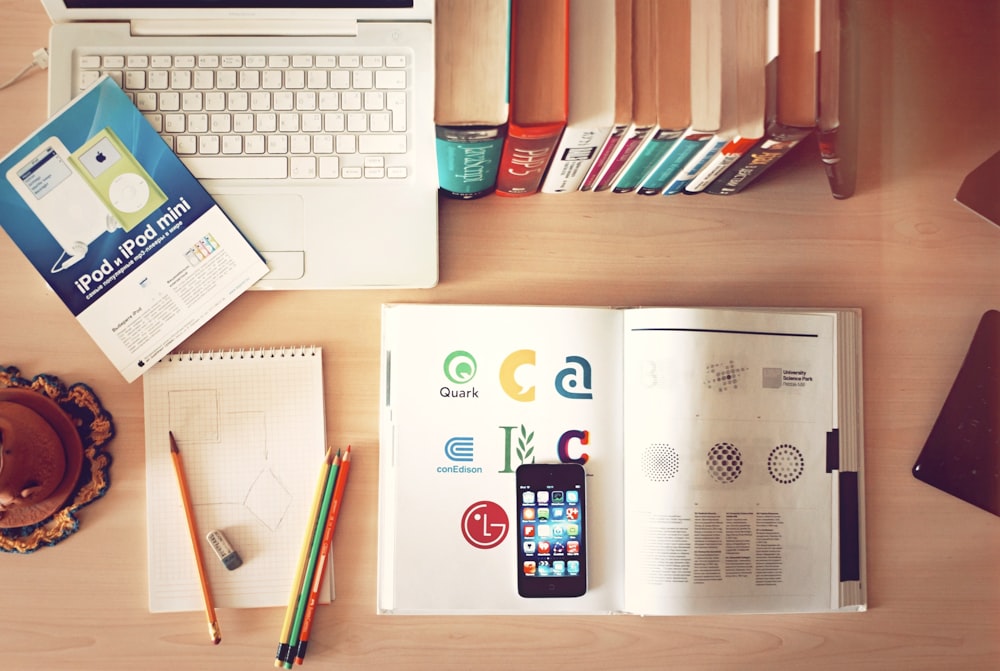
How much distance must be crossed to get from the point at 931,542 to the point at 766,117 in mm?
477

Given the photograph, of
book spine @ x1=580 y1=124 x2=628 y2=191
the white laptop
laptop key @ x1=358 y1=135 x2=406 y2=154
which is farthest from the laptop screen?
book spine @ x1=580 y1=124 x2=628 y2=191

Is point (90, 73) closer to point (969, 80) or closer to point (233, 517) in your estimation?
point (233, 517)

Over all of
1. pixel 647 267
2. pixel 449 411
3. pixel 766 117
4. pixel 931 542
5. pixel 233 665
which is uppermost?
pixel 766 117

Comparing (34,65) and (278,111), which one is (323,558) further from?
(34,65)

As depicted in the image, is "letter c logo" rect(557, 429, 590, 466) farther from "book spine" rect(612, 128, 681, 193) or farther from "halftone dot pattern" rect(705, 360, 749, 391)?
"book spine" rect(612, 128, 681, 193)

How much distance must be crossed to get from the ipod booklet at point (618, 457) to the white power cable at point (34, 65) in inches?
16.7

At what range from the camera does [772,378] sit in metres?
0.71

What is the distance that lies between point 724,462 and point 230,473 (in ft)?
1.59

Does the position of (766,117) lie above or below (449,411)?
above

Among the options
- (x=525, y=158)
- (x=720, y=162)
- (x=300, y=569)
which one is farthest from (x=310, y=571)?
(x=720, y=162)

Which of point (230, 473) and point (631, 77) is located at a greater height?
point (631, 77)

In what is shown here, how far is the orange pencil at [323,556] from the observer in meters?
0.71

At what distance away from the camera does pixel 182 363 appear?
2.36 feet

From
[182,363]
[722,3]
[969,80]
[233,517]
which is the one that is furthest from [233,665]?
[969,80]
